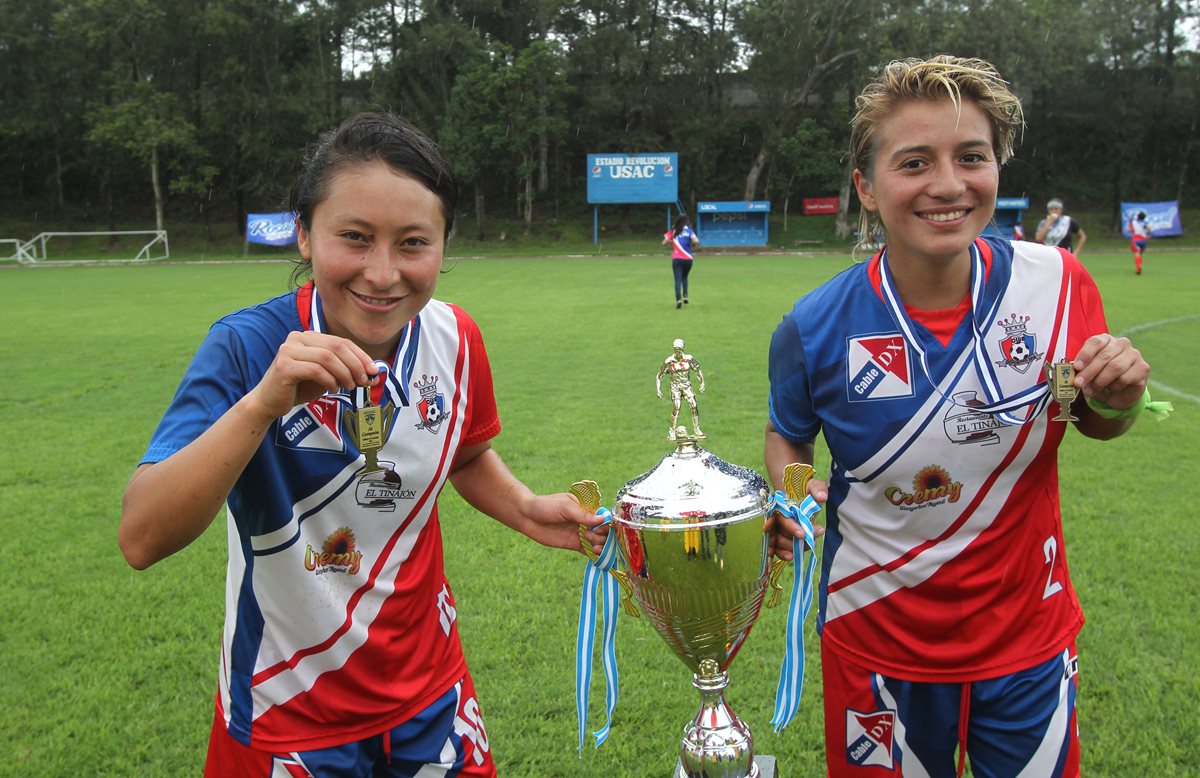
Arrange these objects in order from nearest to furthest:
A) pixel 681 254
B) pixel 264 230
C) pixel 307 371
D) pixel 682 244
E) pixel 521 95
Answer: pixel 307 371
pixel 681 254
pixel 682 244
pixel 264 230
pixel 521 95

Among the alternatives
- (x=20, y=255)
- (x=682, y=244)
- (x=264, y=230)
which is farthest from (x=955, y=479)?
(x=20, y=255)

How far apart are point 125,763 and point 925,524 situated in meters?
2.58

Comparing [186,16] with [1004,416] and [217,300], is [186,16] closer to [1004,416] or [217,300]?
[217,300]

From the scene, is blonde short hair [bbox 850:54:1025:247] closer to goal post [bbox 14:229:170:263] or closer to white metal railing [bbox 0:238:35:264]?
white metal railing [bbox 0:238:35:264]

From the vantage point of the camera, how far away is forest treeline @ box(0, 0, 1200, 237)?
40.6m

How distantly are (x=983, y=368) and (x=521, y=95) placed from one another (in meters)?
40.3

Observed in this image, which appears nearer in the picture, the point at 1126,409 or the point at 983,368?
the point at 1126,409

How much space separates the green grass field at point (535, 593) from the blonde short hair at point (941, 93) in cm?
196

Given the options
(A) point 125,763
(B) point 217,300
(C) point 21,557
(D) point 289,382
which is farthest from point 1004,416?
(B) point 217,300

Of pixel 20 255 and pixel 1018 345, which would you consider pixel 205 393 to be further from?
pixel 20 255

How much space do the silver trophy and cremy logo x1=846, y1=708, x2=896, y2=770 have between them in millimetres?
398

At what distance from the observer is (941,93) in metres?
1.86

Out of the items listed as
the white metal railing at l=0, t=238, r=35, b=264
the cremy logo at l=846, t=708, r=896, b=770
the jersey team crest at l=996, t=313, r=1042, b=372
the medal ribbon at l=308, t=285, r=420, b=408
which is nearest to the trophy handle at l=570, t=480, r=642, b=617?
the medal ribbon at l=308, t=285, r=420, b=408

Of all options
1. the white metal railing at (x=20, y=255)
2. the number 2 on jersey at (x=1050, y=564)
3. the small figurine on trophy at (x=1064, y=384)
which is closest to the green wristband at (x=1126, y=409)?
the small figurine on trophy at (x=1064, y=384)
